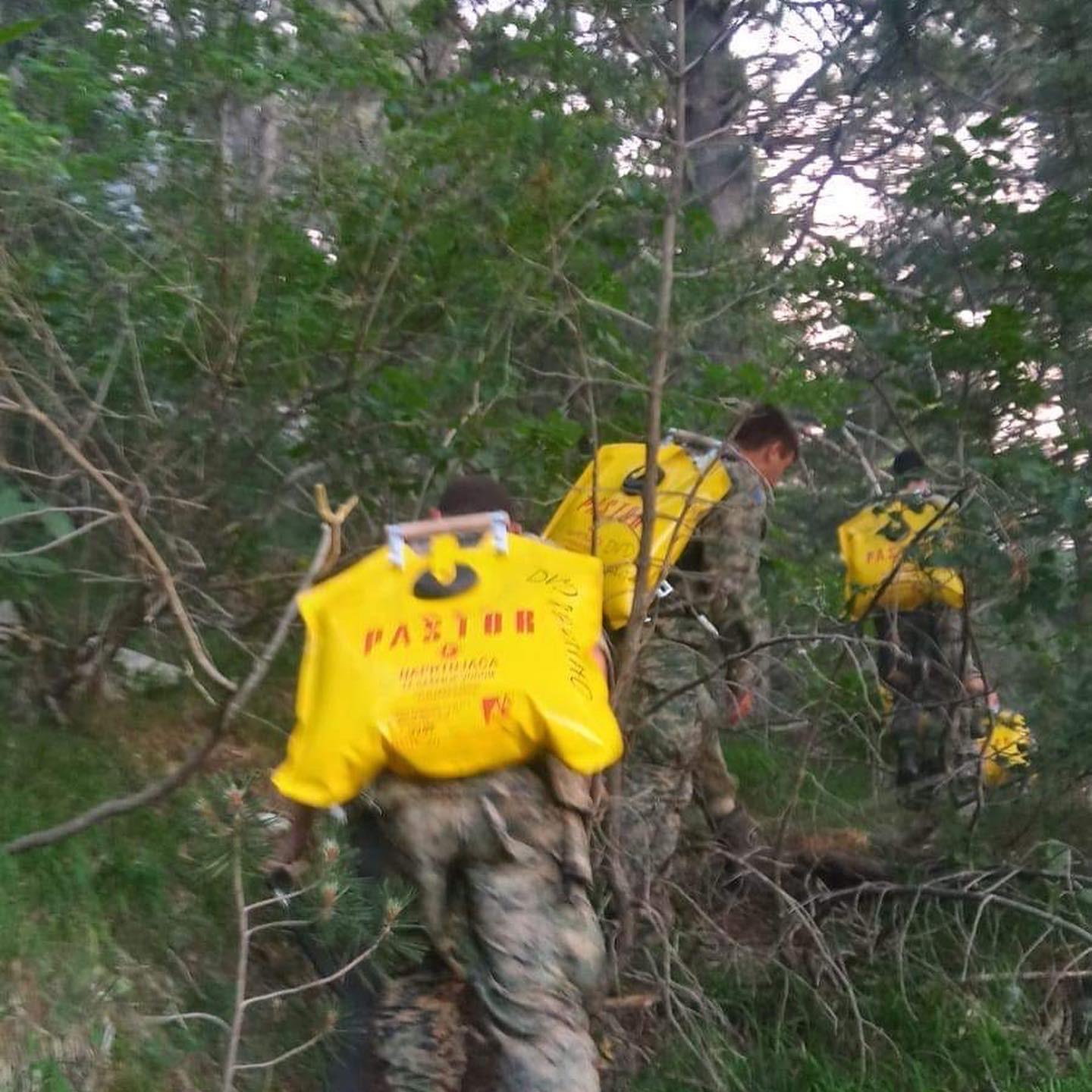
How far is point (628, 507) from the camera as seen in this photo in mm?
4551

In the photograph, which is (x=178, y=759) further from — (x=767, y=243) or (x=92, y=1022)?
(x=767, y=243)

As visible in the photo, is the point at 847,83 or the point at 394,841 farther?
the point at 847,83

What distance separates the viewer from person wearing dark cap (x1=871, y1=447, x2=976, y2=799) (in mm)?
4605

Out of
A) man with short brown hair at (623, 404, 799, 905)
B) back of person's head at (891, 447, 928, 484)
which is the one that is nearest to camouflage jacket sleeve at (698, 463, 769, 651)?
man with short brown hair at (623, 404, 799, 905)

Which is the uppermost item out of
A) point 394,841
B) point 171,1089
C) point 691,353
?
point 691,353

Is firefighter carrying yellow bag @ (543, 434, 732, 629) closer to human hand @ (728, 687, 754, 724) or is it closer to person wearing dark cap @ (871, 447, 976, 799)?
human hand @ (728, 687, 754, 724)

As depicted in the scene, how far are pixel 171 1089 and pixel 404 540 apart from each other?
1527mm

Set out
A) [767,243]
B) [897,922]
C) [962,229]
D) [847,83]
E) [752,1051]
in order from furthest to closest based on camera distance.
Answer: [847,83] → [962,229] → [767,243] → [897,922] → [752,1051]

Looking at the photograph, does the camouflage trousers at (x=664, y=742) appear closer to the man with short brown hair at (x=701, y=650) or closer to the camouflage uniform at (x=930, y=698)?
the man with short brown hair at (x=701, y=650)

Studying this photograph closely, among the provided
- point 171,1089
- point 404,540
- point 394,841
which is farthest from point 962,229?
point 171,1089

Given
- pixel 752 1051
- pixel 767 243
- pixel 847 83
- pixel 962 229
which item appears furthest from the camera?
pixel 847 83

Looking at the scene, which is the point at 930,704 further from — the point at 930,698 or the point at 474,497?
the point at 474,497

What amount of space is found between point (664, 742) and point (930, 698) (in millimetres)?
1824

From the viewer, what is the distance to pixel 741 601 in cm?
473
